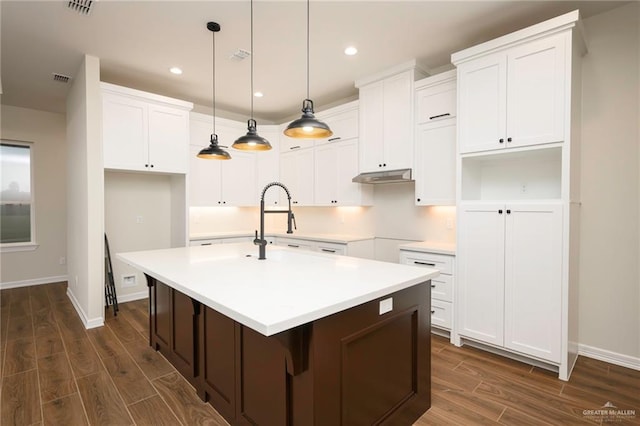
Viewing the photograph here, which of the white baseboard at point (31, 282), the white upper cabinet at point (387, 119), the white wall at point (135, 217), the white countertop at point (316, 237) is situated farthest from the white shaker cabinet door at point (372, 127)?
the white baseboard at point (31, 282)

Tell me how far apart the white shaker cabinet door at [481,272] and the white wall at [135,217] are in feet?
13.5

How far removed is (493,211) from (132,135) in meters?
4.11

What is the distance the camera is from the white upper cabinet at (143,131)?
375 cm

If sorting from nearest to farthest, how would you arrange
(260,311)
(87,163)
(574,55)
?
(260,311)
(574,55)
(87,163)

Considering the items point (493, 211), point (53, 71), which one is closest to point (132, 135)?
point (53, 71)

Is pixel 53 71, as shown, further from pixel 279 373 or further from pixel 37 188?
pixel 279 373

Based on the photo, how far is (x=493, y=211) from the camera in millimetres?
2766

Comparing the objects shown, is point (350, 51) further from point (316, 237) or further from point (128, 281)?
point (128, 281)

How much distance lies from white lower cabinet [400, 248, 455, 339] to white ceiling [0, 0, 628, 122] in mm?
2162

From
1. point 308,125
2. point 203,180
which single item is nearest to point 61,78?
point 203,180

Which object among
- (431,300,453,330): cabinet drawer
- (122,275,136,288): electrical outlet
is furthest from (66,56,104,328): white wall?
(431,300,453,330): cabinet drawer

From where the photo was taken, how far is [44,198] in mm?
5414

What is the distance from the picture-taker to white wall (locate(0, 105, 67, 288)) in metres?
5.14

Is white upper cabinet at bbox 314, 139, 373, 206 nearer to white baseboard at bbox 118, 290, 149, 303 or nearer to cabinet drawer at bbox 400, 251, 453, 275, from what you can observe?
cabinet drawer at bbox 400, 251, 453, 275
